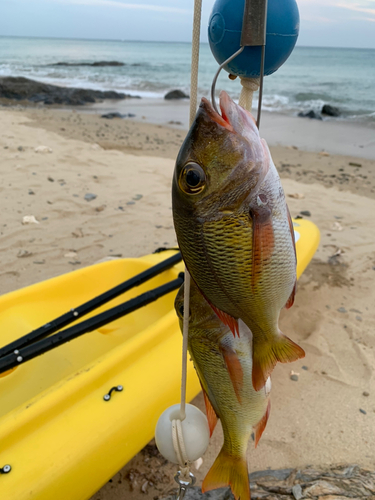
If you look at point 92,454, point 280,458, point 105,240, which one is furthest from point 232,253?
point 105,240

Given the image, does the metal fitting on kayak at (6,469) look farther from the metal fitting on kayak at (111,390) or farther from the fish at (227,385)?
the fish at (227,385)

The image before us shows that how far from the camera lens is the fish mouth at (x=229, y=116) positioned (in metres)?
1.02

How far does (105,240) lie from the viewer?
5.26 m

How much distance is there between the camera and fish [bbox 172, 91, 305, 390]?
1.04 meters

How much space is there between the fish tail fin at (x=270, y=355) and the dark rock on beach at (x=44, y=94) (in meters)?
20.0

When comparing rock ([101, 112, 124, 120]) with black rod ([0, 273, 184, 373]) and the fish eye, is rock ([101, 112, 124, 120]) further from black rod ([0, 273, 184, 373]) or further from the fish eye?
the fish eye

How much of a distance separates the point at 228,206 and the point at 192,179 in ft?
0.40

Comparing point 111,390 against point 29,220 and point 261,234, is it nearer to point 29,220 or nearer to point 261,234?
point 261,234

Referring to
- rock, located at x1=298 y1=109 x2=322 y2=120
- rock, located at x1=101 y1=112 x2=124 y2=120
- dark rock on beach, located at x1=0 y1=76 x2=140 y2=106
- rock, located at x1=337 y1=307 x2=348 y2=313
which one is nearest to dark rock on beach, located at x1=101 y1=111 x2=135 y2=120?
rock, located at x1=101 y1=112 x2=124 y2=120

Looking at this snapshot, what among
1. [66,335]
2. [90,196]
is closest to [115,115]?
[90,196]

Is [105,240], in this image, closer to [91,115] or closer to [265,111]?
[91,115]

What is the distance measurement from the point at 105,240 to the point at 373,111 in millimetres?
16063

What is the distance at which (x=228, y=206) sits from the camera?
1051 mm

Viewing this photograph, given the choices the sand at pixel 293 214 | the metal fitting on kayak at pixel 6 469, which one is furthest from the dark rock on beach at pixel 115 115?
the metal fitting on kayak at pixel 6 469
